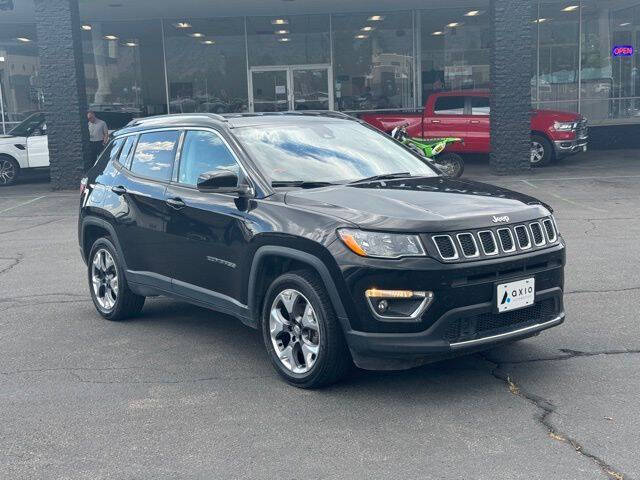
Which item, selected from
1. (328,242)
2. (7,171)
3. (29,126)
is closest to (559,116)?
(29,126)

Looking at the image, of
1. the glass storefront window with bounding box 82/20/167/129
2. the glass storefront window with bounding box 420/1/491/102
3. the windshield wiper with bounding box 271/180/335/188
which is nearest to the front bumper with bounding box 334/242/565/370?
the windshield wiper with bounding box 271/180/335/188

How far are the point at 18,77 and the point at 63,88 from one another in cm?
735

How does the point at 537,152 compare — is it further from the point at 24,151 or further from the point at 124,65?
the point at 124,65

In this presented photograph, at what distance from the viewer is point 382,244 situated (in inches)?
191

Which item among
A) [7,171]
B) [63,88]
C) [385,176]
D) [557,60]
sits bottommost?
[7,171]

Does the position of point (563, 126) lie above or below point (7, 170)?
above

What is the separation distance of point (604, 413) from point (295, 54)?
21365mm

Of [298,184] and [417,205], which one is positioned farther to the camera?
[298,184]

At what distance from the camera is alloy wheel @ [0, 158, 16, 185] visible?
65.8ft

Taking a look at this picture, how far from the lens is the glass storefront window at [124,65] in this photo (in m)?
24.9

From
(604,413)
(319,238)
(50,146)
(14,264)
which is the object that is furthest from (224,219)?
(50,146)

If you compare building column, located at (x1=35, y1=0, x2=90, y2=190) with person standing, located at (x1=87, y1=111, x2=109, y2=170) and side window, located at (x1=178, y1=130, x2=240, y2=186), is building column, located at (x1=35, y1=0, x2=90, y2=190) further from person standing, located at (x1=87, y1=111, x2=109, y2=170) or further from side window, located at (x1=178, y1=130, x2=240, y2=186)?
side window, located at (x1=178, y1=130, x2=240, y2=186)

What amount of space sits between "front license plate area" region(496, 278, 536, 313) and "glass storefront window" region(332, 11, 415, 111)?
2005 cm

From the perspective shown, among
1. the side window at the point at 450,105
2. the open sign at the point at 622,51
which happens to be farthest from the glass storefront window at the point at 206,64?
the open sign at the point at 622,51
